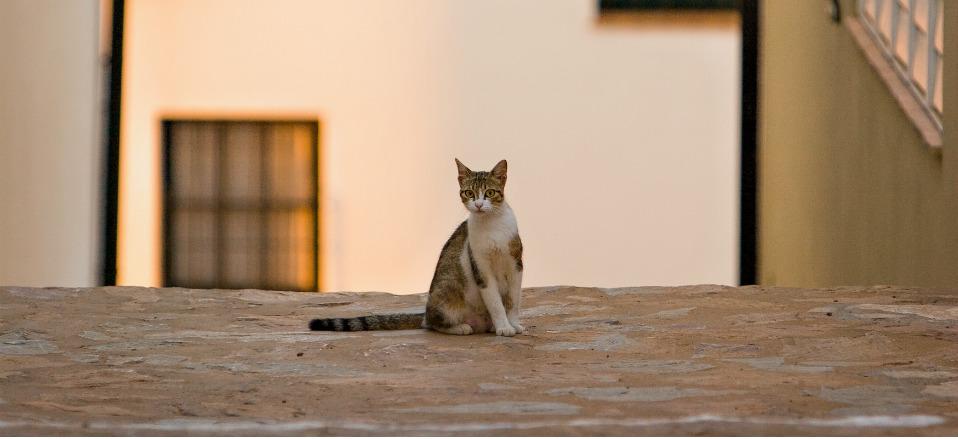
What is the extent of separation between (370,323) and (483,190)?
26.7 inches

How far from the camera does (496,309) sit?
4.02m

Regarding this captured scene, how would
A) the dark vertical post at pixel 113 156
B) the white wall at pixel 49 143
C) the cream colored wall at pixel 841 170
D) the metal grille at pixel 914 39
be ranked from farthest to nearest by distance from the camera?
1. the dark vertical post at pixel 113 156
2. the white wall at pixel 49 143
3. the metal grille at pixel 914 39
4. the cream colored wall at pixel 841 170

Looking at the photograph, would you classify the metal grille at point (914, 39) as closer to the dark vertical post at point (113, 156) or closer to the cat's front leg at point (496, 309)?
the cat's front leg at point (496, 309)

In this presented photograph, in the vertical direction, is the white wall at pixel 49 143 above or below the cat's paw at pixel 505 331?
above

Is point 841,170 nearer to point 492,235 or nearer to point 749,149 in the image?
point 749,149

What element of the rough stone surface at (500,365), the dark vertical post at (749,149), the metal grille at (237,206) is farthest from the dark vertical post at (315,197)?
the rough stone surface at (500,365)

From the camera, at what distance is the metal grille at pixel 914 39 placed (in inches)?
219

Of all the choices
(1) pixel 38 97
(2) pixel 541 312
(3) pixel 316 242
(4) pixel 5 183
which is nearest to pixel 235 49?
(3) pixel 316 242

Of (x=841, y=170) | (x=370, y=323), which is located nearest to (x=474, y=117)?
(x=841, y=170)

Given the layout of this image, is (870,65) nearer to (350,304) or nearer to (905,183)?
(905,183)

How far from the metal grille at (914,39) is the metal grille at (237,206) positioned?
464 cm

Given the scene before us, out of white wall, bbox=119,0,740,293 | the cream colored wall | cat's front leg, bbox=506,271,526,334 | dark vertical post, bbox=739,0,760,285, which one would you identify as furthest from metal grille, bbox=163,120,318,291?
cat's front leg, bbox=506,271,526,334

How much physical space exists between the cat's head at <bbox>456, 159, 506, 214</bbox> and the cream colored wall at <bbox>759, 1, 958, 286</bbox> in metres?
2.31

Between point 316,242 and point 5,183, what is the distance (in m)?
3.23
